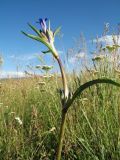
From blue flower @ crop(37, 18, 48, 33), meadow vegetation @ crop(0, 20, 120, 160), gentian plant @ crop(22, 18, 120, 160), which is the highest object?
blue flower @ crop(37, 18, 48, 33)

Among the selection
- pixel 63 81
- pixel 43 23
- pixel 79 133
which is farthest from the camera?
pixel 79 133

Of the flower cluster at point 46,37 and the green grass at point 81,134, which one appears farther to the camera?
the green grass at point 81,134

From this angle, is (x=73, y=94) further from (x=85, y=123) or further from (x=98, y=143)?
(x=85, y=123)

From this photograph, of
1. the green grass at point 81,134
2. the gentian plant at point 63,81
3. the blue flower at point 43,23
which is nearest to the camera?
the gentian plant at point 63,81

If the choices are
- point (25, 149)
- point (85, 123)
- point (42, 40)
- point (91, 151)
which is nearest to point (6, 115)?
point (25, 149)

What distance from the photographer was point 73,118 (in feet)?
8.24

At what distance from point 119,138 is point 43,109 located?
1322mm

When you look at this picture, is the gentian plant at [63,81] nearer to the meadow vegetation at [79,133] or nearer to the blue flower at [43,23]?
the blue flower at [43,23]

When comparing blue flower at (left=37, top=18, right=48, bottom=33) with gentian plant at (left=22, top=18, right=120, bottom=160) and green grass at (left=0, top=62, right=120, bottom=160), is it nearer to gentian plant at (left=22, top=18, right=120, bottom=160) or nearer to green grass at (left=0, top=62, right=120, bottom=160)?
gentian plant at (left=22, top=18, right=120, bottom=160)

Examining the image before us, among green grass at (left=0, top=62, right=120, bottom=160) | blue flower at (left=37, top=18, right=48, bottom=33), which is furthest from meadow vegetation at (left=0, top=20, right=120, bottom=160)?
blue flower at (left=37, top=18, right=48, bottom=33)

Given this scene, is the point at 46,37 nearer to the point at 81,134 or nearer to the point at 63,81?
the point at 63,81

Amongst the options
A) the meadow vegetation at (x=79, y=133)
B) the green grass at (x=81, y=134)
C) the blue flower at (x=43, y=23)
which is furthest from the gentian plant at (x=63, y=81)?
the green grass at (x=81, y=134)

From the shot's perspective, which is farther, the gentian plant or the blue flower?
the blue flower

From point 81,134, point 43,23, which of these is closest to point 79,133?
point 81,134
